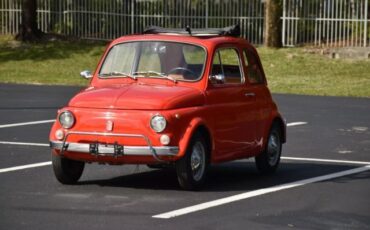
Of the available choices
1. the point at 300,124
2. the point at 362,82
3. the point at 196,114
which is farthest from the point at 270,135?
the point at 362,82

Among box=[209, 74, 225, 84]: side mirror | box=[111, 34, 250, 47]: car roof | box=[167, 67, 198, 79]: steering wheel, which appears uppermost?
box=[111, 34, 250, 47]: car roof

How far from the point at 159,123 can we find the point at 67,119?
108 cm

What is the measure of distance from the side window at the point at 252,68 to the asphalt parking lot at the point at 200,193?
1.19 metres

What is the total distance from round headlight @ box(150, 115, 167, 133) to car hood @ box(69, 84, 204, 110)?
5.3 inches

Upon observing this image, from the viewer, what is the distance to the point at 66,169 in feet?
40.5

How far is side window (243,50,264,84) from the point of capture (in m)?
13.7

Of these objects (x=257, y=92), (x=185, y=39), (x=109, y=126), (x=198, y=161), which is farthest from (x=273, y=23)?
(x=109, y=126)

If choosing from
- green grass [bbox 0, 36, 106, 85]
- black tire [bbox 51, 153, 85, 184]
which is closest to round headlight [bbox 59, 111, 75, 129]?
black tire [bbox 51, 153, 85, 184]

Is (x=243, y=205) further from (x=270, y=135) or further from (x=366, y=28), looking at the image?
(x=366, y=28)

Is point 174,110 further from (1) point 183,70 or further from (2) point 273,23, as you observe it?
(2) point 273,23

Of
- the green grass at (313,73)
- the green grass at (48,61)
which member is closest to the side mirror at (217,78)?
the green grass at (313,73)

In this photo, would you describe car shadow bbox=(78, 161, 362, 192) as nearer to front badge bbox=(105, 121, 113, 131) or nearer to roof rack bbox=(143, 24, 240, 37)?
front badge bbox=(105, 121, 113, 131)

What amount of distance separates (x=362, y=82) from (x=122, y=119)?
19620mm

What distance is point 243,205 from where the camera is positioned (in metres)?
11.1
